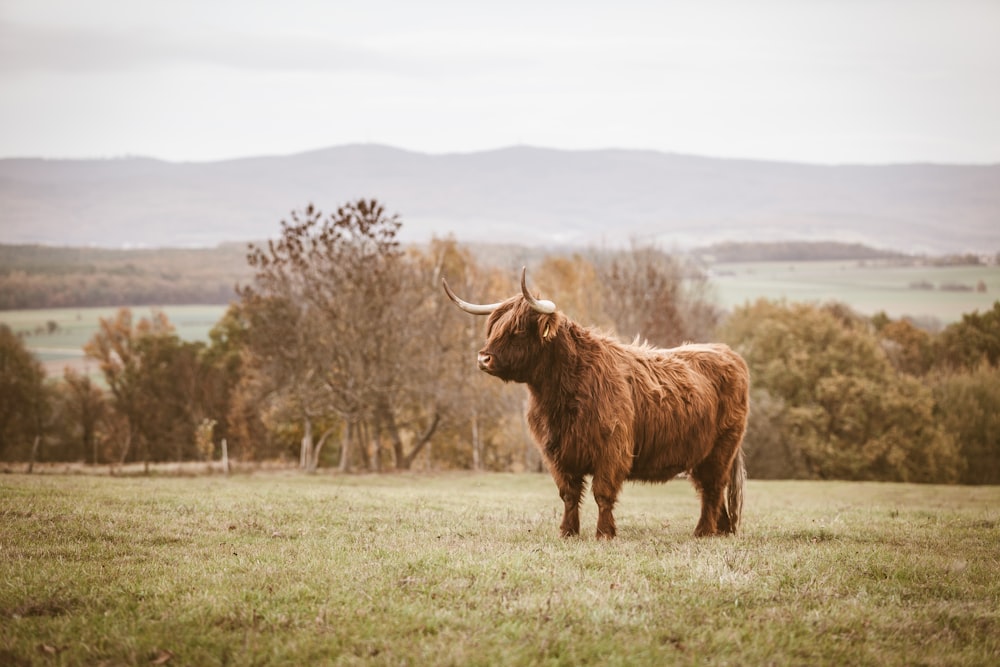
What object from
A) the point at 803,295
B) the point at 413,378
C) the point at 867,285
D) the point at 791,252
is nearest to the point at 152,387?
the point at 413,378

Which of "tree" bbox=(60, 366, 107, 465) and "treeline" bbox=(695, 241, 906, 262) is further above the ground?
"treeline" bbox=(695, 241, 906, 262)

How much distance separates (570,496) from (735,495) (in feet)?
8.24

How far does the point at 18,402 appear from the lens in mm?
56000

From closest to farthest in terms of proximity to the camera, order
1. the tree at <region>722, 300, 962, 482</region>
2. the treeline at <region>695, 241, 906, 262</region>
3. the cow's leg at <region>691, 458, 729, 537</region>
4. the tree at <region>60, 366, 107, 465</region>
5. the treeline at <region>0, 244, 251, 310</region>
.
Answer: the cow's leg at <region>691, 458, 729, 537</region> → the tree at <region>722, 300, 962, 482</region> → the tree at <region>60, 366, 107, 465</region> → the treeline at <region>0, 244, 251, 310</region> → the treeline at <region>695, 241, 906, 262</region>

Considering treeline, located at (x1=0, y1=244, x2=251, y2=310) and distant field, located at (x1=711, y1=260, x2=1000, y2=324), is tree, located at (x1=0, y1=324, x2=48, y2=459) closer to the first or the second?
treeline, located at (x1=0, y1=244, x2=251, y2=310)

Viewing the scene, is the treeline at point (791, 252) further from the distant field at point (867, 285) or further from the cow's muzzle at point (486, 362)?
the cow's muzzle at point (486, 362)

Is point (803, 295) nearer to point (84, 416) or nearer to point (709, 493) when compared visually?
point (84, 416)

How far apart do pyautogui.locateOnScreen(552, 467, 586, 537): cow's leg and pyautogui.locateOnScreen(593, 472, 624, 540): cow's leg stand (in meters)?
0.28

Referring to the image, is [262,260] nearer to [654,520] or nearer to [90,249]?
[654,520]

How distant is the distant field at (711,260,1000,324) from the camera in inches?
4633

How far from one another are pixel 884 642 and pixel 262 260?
1181 inches

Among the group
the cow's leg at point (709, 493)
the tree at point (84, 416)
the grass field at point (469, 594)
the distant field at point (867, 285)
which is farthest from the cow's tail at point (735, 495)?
the distant field at point (867, 285)

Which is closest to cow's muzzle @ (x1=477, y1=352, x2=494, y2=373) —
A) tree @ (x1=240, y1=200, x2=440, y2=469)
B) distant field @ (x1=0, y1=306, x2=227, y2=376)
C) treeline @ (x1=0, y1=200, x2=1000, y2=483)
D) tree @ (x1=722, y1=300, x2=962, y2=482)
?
treeline @ (x1=0, y1=200, x2=1000, y2=483)

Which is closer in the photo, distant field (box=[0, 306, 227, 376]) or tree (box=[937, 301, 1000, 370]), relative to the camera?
tree (box=[937, 301, 1000, 370])
